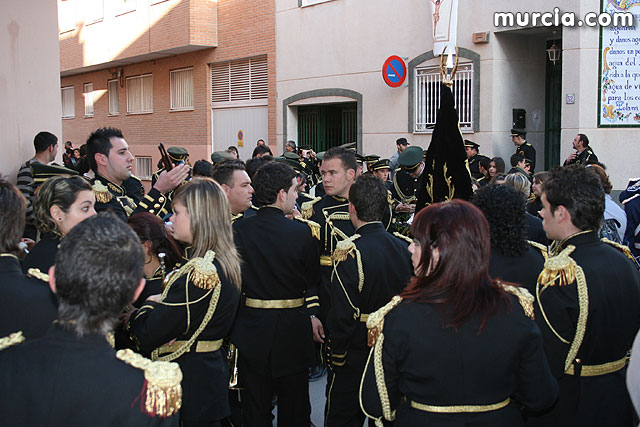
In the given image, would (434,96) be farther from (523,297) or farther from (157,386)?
(157,386)

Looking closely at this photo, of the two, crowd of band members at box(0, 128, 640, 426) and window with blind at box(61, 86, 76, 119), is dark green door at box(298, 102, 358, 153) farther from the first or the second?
window with blind at box(61, 86, 76, 119)

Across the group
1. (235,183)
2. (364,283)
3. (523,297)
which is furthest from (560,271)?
(235,183)

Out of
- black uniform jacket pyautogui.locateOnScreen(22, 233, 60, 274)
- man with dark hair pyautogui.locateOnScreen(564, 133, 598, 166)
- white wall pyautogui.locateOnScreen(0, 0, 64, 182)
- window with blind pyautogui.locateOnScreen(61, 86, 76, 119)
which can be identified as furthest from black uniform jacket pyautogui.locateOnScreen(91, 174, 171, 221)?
window with blind pyautogui.locateOnScreen(61, 86, 76, 119)

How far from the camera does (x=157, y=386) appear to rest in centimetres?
213

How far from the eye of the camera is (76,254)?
81.2 inches

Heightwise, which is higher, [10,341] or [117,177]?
[117,177]

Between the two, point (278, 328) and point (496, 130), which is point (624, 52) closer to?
point (496, 130)

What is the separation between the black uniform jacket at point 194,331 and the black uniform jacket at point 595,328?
68.6 inches

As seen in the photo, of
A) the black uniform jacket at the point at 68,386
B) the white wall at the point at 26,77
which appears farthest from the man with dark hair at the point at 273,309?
the white wall at the point at 26,77

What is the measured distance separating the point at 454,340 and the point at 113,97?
25657mm

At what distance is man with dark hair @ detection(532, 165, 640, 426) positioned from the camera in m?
3.39

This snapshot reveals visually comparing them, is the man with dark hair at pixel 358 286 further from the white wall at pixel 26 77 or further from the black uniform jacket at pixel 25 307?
the white wall at pixel 26 77

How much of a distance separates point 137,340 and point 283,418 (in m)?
1.63

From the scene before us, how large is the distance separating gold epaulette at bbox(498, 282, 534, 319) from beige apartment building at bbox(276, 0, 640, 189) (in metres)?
10.9
